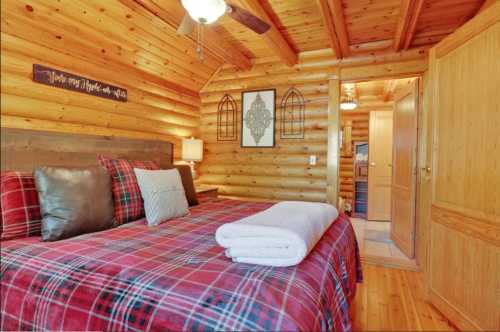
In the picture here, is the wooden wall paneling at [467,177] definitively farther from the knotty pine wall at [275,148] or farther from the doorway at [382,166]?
the knotty pine wall at [275,148]

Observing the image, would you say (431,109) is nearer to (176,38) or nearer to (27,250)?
(176,38)

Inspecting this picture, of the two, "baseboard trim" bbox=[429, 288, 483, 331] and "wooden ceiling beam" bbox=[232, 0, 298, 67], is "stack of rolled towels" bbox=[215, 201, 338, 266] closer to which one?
"baseboard trim" bbox=[429, 288, 483, 331]

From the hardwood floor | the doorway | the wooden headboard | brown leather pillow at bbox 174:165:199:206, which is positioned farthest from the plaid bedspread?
the doorway

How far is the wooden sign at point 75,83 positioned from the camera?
197cm

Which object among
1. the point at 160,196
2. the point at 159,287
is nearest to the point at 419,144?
the point at 160,196

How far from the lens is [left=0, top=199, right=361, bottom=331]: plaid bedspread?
838 millimetres

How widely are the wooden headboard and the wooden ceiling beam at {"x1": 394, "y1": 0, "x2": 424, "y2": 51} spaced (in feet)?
8.67

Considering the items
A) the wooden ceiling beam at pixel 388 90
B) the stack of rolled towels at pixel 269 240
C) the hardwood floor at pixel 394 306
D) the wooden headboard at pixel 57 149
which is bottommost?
the hardwood floor at pixel 394 306

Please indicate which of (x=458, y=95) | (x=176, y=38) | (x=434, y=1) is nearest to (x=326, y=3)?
(x=434, y=1)

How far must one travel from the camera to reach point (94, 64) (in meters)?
2.35

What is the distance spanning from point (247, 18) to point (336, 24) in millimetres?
1040


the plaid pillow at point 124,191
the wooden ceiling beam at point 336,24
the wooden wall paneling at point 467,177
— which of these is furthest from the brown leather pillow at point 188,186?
the wooden wall paneling at point 467,177

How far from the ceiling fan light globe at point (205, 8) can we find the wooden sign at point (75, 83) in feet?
3.84

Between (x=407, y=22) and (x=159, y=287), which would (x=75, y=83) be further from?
(x=407, y=22)
